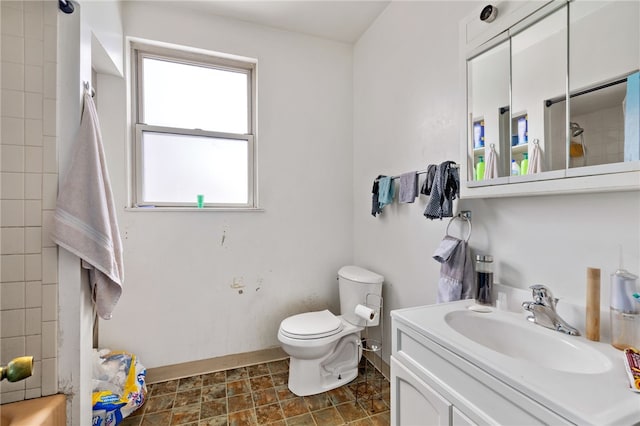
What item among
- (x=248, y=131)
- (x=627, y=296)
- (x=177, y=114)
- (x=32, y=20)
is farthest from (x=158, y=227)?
(x=627, y=296)

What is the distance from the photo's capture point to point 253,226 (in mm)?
2094

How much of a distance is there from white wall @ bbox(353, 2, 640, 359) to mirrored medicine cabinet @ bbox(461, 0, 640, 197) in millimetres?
112

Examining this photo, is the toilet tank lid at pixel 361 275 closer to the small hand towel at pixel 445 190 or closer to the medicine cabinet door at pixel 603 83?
the small hand towel at pixel 445 190

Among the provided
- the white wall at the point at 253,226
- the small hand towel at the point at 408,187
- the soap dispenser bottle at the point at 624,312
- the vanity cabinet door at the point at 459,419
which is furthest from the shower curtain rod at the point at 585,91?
the white wall at the point at 253,226

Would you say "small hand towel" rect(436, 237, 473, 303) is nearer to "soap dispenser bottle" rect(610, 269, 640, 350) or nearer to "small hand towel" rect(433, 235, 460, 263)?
"small hand towel" rect(433, 235, 460, 263)

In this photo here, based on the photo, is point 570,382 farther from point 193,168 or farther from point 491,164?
point 193,168

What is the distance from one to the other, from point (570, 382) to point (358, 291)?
132 cm

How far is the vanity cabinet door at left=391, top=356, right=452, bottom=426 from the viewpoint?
2.77 feet

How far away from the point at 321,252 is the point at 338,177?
65cm

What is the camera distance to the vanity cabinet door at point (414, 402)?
0.85m

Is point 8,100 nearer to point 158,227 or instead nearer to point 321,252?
point 158,227

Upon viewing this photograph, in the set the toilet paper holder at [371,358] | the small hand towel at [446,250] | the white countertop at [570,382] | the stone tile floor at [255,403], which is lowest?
the stone tile floor at [255,403]

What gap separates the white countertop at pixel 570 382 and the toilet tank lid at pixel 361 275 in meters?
0.96

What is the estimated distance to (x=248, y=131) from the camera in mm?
2217
